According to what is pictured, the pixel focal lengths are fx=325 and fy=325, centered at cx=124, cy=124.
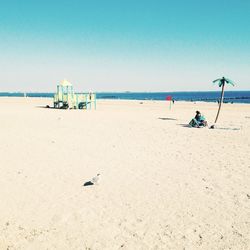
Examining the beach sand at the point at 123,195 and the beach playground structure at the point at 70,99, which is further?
the beach playground structure at the point at 70,99

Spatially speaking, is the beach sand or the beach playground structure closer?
the beach sand

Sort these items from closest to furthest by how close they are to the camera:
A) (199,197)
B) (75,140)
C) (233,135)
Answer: (199,197), (75,140), (233,135)

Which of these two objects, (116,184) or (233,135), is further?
(233,135)

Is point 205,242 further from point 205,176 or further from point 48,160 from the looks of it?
point 48,160

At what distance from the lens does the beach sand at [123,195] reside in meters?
5.61

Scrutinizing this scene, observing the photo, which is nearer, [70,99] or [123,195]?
[123,195]

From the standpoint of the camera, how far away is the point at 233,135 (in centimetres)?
1678

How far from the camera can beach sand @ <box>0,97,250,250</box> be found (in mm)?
5613

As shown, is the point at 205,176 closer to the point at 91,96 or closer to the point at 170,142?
the point at 170,142

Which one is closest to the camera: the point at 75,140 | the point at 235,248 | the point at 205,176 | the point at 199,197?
the point at 235,248

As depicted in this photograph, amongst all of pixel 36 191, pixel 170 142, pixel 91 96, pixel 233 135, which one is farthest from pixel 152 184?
pixel 91 96

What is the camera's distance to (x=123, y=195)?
24.8 ft

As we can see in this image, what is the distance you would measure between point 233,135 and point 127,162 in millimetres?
8353

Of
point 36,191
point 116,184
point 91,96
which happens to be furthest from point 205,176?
point 91,96
